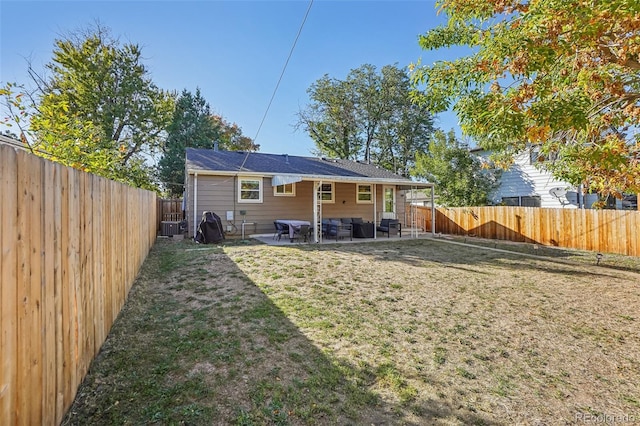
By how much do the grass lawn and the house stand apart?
6253 millimetres

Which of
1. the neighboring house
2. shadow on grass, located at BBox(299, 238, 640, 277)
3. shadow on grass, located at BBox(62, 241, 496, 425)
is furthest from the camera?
the neighboring house

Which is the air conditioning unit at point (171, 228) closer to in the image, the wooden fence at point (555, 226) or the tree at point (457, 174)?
the wooden fence at point (555, 226)

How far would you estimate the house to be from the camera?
41.9 feet

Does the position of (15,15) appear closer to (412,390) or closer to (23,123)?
(23,123)

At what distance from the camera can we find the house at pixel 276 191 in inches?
502

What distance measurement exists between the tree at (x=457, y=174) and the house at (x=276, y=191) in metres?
3.62

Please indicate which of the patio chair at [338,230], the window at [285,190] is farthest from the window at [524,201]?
the window at [285,190]

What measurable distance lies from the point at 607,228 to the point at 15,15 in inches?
717

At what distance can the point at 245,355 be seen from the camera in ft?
10.8

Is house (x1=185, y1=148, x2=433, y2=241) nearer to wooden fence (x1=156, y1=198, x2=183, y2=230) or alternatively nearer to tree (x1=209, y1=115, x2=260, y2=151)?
wooden fence (x1=156, y1=198, x2=183, y2=230)

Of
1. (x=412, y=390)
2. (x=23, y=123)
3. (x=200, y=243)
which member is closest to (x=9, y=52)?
(x=23, y=123)

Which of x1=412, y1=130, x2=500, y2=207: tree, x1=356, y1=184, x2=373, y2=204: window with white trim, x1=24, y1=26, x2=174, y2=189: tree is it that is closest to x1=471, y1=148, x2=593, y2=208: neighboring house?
x1=412, y1=130, x2=500, y2=207: tree

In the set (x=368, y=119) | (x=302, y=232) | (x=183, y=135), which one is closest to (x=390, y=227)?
(x=302, y=232)

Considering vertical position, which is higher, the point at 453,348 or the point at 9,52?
the point at 9,52
